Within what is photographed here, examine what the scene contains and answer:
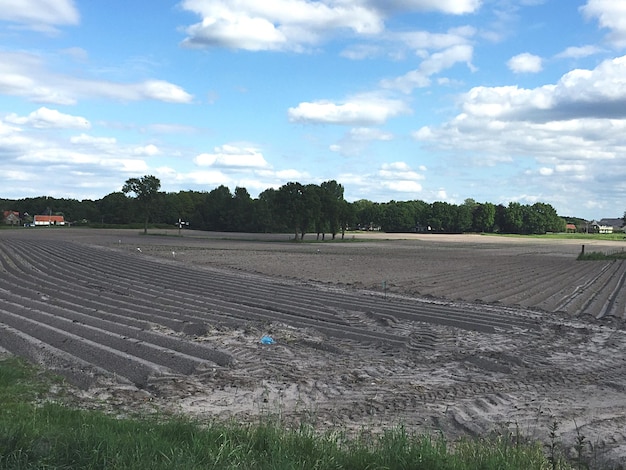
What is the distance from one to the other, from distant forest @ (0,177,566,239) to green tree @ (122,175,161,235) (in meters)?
0.41

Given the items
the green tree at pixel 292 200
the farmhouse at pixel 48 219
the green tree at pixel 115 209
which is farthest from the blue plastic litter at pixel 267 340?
the farmhouse at pixel 48 219

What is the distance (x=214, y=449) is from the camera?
4.83 meters

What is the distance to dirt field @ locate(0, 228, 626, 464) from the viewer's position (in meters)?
Answer: 7.38

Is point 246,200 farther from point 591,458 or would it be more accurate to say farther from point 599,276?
point 591,458

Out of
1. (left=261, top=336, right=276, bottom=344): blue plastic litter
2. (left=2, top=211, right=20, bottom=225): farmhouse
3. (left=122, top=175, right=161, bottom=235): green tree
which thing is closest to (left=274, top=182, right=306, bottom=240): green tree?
(left=122, top=175, right=161, bottom=235): green tree

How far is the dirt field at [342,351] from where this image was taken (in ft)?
24.2

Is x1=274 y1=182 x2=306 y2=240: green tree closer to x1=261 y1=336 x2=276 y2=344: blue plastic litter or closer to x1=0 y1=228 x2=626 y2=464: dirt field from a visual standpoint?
x1=0 y1=228 x2=626 y2=464: dirt field

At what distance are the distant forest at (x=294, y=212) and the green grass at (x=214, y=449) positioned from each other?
61.5 metres

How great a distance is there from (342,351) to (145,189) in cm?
7209

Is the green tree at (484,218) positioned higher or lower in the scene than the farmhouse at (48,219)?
higher

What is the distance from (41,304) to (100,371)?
7.49 m

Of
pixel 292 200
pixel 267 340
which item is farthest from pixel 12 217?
pixel 267 340

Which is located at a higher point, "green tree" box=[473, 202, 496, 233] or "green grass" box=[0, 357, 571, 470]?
"green tree" box=[473, 202, 496, 233]

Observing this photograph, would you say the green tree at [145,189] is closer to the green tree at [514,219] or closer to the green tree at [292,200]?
the green tree at [292,200]
